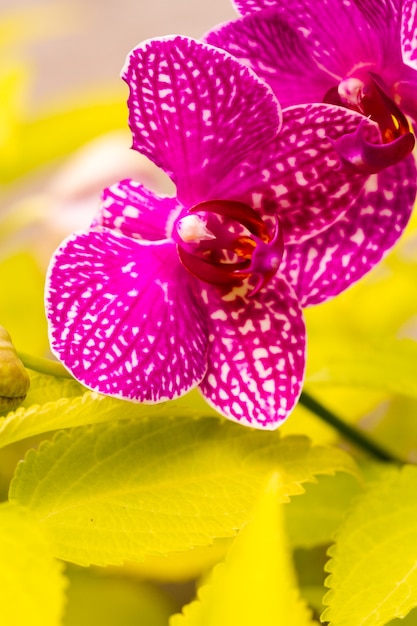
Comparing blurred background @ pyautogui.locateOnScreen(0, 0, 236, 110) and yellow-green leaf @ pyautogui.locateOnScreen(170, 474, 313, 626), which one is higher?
yellow-green leaf @ pyautogui.locateOnScreen(170, 474, 313, 626)

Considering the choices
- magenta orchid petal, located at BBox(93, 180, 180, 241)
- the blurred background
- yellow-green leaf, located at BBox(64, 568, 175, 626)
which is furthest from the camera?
the blurred background

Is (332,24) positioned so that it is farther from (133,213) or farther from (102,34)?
(102,34)

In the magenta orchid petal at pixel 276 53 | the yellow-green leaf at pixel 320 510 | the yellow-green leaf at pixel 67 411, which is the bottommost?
the yellow-green leaf at pixel 320 510

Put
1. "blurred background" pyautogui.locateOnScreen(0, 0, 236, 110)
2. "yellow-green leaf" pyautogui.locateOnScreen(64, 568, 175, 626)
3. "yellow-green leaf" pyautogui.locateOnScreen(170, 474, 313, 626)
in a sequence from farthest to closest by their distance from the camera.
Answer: "blurred background" pyautogui.locateOnScreen(0, 0, 236, 110) < "yellow-green leaf" pyautogui.locateOnScreen(64, 568, 175, 626) < "yellow-green leaf" pyautogui.locateOnScreen(170, 474, 313, 626)

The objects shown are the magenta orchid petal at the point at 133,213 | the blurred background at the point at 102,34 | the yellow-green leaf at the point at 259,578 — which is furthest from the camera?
the blurred background at the point at 102,34

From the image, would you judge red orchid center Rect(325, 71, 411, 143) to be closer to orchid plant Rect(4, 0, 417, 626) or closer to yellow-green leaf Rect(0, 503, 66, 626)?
orchid plant Rect(4, 0, 417, 626)

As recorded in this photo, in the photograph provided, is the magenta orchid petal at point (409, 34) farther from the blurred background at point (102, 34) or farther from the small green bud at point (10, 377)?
the blurred background at point (102, 34)

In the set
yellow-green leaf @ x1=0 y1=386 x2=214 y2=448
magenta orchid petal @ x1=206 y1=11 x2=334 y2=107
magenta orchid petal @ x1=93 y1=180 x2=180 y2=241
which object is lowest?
yellow-green leaf @ x1=0 y1=386 x2=214 y2=448

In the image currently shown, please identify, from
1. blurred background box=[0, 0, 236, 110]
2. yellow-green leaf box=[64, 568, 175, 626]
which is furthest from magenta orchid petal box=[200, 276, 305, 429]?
blurred background box=[0, 0, 236, 110]

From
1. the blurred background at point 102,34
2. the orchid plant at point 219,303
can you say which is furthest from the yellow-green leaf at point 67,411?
the blurred background at point 102,34
